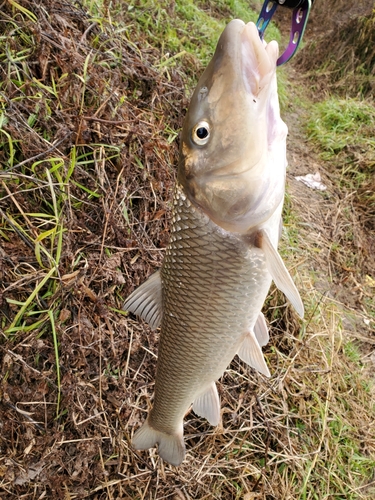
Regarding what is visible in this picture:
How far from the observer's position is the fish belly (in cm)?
148

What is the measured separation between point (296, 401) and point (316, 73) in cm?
879

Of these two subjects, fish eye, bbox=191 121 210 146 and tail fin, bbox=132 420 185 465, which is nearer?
fish eye, bbox=191 121 210 146

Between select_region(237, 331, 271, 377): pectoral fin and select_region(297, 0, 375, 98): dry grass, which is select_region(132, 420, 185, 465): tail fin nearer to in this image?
select_region(237, 331, 271, 377): pectoral fin

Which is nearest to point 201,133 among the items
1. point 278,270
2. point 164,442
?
point 278,270

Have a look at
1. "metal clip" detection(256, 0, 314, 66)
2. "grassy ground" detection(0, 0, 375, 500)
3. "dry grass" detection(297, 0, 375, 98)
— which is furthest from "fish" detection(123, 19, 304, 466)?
"dry grass" detection(297, 0, 375, 98)

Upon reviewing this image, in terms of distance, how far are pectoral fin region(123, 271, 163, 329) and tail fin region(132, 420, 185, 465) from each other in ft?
2.06

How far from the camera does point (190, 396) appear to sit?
5.89ft

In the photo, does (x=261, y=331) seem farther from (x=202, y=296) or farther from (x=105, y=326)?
(x=105, y=326)

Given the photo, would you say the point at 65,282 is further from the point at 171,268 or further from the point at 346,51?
the point at 346,51

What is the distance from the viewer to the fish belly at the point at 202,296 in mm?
1476

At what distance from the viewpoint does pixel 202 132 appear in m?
1.36

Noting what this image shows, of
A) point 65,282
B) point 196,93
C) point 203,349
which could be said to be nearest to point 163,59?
point 65,282

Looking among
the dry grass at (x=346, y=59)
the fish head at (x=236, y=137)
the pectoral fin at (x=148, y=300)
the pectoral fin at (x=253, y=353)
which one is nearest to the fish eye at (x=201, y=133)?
the fish head at (x=236, y=137)

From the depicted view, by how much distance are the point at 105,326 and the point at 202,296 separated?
4.25 ft
